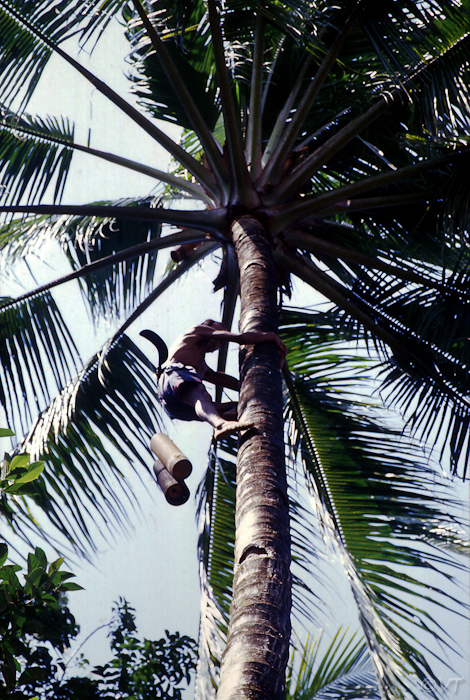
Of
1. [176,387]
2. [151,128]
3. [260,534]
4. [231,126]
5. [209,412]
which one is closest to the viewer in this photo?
[260,534]

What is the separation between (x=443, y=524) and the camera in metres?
5.23

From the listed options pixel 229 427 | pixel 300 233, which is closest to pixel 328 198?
pixel 300 233

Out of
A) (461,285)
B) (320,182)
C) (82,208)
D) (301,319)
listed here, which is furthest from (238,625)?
(320,182)

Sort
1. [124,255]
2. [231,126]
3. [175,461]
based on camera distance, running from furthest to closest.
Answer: [124,255] → [231,126] → [175,461]

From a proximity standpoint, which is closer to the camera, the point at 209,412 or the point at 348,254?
the point at 209,412

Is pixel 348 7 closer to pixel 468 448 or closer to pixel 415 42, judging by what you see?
pixel 415 42

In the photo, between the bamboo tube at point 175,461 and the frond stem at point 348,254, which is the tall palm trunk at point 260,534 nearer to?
the bamboo tube at point 175,461

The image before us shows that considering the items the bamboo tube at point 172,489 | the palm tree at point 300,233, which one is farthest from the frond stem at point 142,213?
the bamboo tube at point 172,489

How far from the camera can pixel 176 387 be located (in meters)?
3.80

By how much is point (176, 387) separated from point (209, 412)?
0.38m

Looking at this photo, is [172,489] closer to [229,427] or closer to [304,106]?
[229,427]

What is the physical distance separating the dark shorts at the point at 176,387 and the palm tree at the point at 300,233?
575mm

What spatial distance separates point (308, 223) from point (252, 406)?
2.20 m

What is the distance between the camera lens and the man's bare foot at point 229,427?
2.76m
